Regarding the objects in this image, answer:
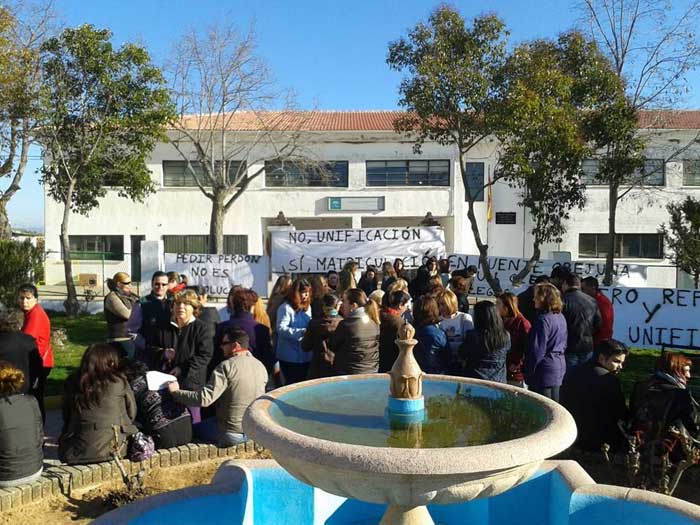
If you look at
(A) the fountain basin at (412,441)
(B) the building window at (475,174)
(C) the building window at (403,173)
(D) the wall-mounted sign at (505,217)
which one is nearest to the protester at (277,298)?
(A) the fountain basin at (412,441)

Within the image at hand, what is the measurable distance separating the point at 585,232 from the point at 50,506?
25.7 metres

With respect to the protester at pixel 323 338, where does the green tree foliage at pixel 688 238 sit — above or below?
above

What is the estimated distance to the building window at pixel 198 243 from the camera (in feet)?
88.1

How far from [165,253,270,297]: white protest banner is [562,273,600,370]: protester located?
891 cm

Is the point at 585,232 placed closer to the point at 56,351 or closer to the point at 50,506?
the point at 56,351

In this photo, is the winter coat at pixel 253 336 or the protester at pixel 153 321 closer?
the protester at pixel 153 321

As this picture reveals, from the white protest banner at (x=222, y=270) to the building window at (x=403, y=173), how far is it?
13.4 m

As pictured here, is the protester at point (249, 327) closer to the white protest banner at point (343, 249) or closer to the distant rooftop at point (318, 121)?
the white protest banner at point (343, 249)

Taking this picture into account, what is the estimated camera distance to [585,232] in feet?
88.0

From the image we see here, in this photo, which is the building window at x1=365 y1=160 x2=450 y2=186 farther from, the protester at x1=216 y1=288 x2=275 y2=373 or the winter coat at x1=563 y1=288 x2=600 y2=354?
the protester at x1=216 y1=288 x2=275 y2=373

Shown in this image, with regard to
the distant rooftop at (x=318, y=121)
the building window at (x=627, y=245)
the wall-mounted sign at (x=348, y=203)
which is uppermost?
the distant rooftop at (x=318, y=121)

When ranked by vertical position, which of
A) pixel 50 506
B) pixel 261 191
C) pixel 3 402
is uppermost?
pixel 261 191

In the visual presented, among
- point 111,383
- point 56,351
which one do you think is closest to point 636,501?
point 111,383

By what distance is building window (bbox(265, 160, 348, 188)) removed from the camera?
26.9m
